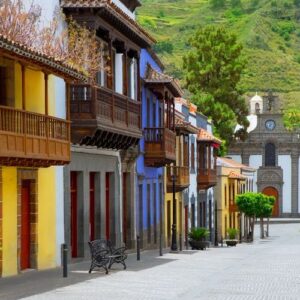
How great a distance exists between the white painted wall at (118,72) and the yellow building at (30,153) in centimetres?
563

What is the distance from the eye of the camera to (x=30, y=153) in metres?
23.1

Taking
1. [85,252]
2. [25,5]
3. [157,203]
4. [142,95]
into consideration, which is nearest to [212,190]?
[157,203]

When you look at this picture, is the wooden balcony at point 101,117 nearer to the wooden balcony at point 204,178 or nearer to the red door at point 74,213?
the red door at point 74,213

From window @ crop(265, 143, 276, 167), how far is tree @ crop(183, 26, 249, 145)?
21.5 metres

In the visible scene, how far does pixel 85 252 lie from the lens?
101ft

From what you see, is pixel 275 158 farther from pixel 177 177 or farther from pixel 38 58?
pixel 38 58

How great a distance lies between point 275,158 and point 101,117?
86.5m

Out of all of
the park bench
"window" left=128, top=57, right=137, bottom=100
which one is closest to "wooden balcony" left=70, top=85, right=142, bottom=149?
the park bench

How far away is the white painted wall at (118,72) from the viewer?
34094mm

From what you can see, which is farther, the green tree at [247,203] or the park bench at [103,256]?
the green tree at [247,203]

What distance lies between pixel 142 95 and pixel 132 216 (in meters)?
4.77

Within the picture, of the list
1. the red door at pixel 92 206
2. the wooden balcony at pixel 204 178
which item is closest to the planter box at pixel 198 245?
the wooden balcony at pixel 204 178

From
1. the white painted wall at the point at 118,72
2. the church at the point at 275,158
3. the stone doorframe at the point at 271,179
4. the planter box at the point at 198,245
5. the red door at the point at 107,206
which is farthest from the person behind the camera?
the stone doorframe at the point at 271,179

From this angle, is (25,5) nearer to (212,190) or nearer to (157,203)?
(157,203)
